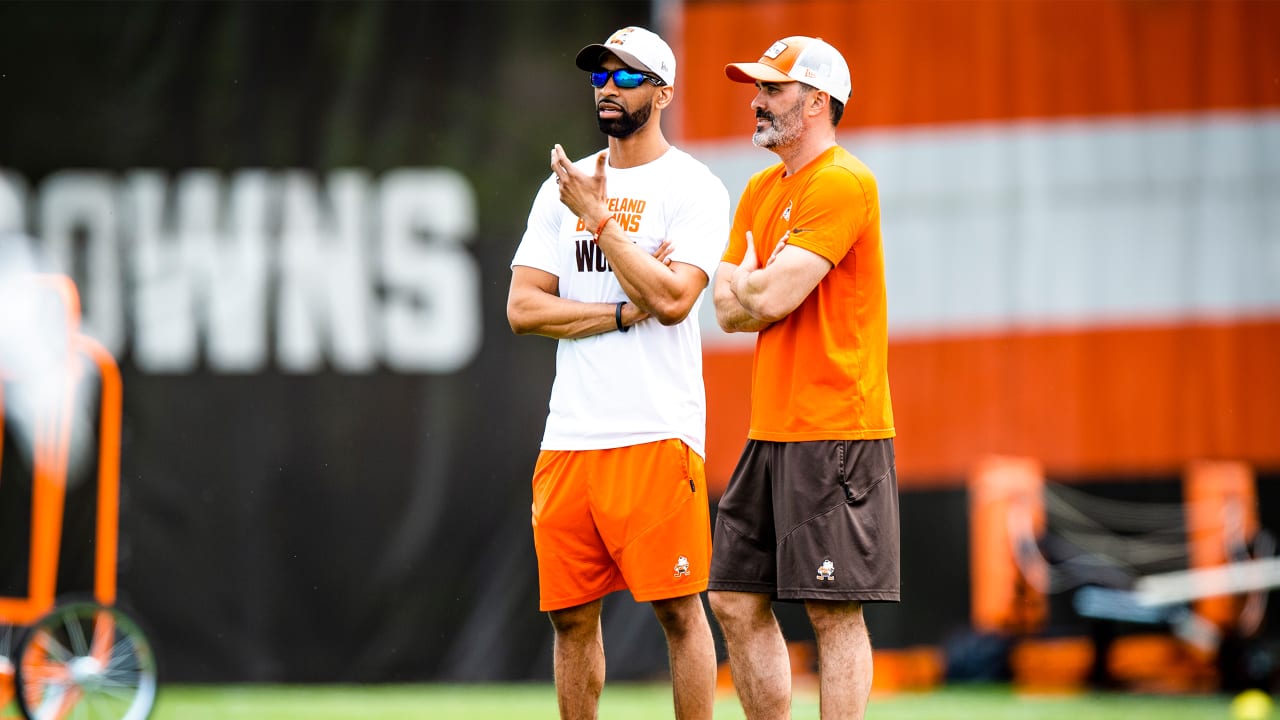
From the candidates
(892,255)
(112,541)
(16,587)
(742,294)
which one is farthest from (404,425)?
(742,294)

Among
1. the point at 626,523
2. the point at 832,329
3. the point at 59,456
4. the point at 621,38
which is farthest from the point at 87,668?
the point at 832,329

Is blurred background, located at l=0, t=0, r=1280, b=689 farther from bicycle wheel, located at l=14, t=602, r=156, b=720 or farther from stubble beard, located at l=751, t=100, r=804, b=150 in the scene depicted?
stubble beard, located at l=751, t=100, r=804, b=150

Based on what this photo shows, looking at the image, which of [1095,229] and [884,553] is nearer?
[884,553]

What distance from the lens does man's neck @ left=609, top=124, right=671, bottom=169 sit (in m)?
4.01

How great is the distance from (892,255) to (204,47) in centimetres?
364

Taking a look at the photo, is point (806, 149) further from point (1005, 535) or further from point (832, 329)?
point (1005, 535)

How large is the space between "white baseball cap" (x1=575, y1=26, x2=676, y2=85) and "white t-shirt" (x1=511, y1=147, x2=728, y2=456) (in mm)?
236

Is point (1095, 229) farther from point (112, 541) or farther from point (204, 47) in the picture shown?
point (112, 541)

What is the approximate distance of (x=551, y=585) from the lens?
3.97m

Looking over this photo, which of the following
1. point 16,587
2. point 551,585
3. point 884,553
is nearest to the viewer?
point 884,553

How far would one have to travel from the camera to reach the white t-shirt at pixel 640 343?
12.9 feet

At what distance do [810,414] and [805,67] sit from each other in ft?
2.93

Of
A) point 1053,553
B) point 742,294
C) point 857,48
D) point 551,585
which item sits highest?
point 857,48

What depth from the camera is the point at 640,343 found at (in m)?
3.95
